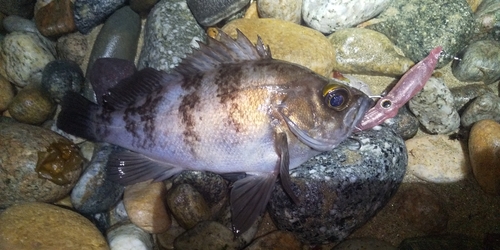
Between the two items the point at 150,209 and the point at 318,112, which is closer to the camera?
the point at 318,112

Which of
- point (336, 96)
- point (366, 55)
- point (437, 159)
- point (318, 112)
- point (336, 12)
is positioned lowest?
point (437, 159)

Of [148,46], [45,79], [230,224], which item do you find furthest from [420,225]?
[45,79]

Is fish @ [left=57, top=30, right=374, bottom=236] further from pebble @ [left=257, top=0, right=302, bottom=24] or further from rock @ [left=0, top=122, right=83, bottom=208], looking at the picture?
pebble @ [left=257, top=0, right=302, bottom=24]

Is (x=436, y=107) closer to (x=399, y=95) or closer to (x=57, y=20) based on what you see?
(x=399, y=95)

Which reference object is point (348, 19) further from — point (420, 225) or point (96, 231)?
point (96, 231)

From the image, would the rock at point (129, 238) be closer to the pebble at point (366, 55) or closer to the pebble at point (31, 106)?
the pebble at point (31, 106)

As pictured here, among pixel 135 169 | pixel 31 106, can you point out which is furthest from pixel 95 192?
pixel 31 106
